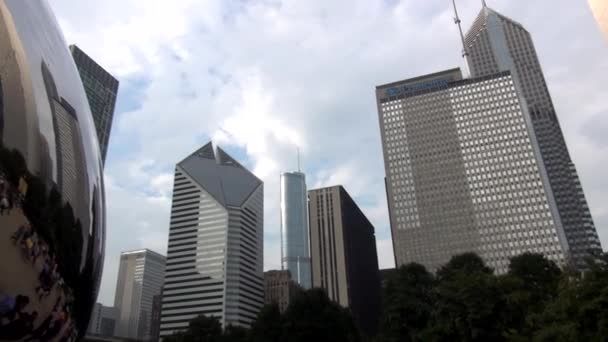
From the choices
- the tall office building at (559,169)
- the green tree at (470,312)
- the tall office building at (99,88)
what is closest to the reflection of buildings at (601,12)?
the green tree at (470,312)

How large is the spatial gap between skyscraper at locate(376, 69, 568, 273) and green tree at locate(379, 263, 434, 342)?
320 feet

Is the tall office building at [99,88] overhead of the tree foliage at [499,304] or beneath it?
overhead

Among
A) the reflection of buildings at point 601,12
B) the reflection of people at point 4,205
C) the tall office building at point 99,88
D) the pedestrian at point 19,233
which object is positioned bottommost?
the pedestrian at point 19,233

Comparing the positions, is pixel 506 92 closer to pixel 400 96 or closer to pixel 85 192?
pixel 400 96

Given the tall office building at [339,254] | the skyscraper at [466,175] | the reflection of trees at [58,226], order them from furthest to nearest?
the tall office building at [339,254] < the skyscraper at [466,175] < the reflection of trees at [58,226]

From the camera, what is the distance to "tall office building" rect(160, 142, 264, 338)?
15950 cm

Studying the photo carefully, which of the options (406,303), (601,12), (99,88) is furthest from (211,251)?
(601,12)

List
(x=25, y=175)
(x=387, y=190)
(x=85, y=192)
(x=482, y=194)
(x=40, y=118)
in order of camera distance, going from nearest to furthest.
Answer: (x=25, y=175), (x=40, y=118), (x=85, y=192), (x=482, y=194), (x=387, y=190)

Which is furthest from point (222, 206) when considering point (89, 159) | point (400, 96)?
point (89, 159)

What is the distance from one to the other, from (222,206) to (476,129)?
94782 millimetres

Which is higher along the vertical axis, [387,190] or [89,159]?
[387,190]

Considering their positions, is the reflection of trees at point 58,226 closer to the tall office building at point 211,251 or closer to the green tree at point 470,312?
the green tree at point 470,312

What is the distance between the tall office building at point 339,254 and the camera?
6540 inches

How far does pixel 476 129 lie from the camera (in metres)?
149
